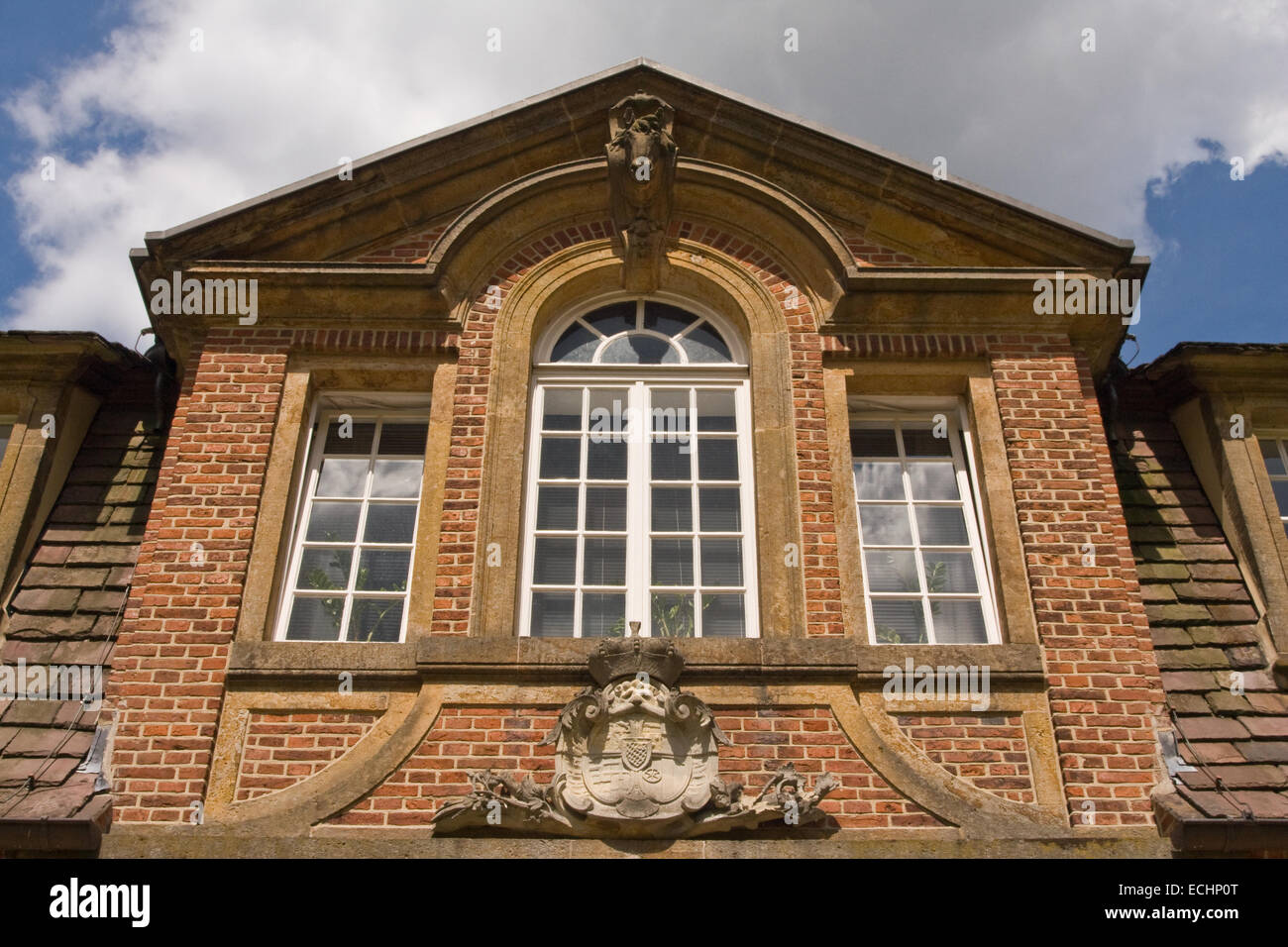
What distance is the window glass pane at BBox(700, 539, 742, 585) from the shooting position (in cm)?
666

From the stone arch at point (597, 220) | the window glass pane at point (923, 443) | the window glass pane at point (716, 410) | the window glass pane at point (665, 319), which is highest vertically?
the stone arch at point (597, 220)

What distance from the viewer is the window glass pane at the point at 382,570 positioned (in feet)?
21.9

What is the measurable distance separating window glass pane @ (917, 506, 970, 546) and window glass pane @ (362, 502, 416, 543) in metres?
3.11

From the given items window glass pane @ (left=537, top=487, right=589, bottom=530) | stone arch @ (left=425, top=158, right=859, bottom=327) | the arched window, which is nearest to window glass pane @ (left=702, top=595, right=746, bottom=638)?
the arched window

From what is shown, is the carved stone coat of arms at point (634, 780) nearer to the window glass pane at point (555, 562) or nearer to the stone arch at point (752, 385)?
the stone arch at point (752, 385)

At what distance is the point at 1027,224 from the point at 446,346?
400cm

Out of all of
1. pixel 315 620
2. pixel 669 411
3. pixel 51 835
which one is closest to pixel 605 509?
pixel 669 411

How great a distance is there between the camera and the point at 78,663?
6.40 m

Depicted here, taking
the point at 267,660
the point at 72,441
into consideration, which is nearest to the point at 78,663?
the point at 267,660

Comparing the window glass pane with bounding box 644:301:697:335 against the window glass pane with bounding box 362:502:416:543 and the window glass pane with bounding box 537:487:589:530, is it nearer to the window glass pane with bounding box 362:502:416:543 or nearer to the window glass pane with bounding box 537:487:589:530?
the window glass pane with bounding box 537:487:589:530

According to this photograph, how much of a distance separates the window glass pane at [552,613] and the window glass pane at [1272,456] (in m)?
5.00

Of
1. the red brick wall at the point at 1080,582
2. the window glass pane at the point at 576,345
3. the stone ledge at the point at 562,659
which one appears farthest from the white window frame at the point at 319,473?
the red brick wall at the point at 1080,582
